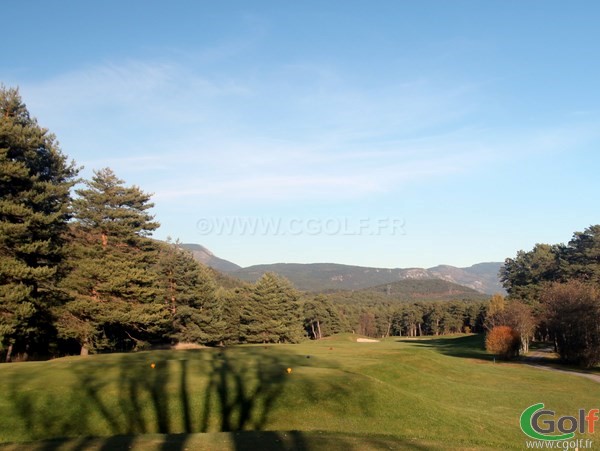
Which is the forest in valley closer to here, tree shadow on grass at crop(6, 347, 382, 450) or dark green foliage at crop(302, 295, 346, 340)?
tree shadow on grass at crop(6, 347, 382, 450)

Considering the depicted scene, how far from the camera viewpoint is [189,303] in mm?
61531

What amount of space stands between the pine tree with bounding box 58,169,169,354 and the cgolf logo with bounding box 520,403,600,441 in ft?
109

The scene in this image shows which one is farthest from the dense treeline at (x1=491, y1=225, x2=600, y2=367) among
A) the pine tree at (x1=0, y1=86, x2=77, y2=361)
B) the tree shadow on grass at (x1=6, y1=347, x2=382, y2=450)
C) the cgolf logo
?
the pine tree at (x1=0, y1=86, x2=77, y2=361)

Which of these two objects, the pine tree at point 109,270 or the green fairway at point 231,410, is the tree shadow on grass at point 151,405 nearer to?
the green fairway at point 231,410

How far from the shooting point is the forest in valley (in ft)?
111

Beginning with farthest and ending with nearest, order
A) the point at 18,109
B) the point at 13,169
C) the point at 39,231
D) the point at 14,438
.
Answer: the point at 18,109, the point at 39,231, the point at 13,169, the point at 14,438

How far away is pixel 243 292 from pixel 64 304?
4461cm

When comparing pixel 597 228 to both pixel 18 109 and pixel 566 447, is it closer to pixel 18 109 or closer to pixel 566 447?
pixel 566 447

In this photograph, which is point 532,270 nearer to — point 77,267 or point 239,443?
point 77,267

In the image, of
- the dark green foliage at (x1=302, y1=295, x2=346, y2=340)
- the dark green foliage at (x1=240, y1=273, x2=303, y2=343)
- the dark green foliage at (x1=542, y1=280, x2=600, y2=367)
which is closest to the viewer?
the dark green foliage at (x1=542, y1=280, x2=600, y2=367)

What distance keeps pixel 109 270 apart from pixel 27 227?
357 inches

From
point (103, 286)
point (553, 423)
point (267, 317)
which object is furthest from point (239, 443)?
point (267, 317)

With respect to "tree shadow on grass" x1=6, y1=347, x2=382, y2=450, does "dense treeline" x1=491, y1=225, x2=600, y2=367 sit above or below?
above

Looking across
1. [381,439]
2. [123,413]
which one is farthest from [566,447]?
[123,413]
